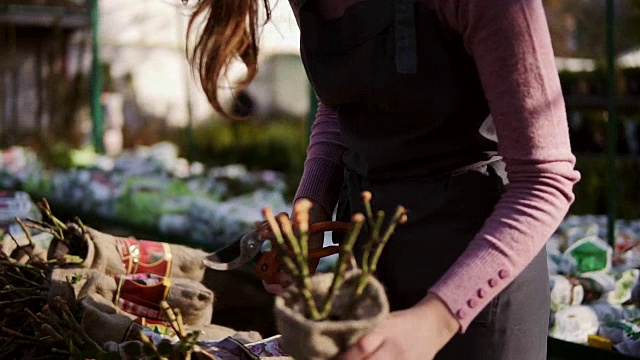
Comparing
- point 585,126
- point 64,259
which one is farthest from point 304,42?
point 585,126

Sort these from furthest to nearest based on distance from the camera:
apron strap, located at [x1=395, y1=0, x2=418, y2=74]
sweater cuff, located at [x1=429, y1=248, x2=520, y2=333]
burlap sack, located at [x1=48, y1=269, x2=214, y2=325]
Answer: burlap sack, located at [x1=48, y1=269, x2=214, y2=325], apron strap, located at [x1=395, y1=0, x2=418, y2=74], sweater cuff, located at [x1=429, y1=248, x2=520, y2=333]

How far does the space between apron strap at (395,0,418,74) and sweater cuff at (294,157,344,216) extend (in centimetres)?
50

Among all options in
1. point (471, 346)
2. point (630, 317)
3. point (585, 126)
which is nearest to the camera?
point (471, 346)

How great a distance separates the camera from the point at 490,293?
1396 millimetres

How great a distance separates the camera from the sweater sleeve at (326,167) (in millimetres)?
2008

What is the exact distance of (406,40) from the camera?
1548 millimetres

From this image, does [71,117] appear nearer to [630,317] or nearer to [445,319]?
[630,317]

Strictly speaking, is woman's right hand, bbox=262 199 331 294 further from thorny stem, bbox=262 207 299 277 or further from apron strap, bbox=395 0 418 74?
thorny stem, bbox=262 207 299 277

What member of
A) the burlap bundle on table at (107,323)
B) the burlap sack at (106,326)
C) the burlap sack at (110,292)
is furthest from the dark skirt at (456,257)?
the burlap sack at (110,292)

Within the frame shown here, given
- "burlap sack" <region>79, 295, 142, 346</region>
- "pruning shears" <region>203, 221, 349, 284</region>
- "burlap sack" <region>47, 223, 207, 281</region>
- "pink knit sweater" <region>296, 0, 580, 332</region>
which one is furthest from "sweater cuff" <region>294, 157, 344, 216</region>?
"burlap sack" <region>47, 223, 207, 281</region>

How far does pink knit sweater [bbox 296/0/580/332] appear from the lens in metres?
1.38

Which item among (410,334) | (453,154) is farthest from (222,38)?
(410,334)

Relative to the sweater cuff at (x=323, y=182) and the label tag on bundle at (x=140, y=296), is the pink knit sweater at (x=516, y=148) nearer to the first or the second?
the sweater cuff at (x=323, y=182)

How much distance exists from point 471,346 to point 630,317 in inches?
78.8
